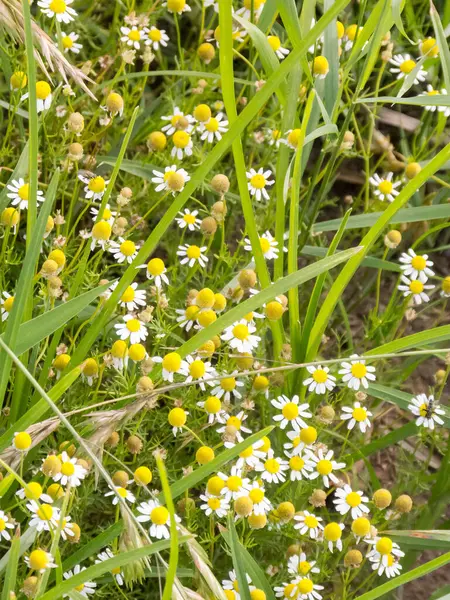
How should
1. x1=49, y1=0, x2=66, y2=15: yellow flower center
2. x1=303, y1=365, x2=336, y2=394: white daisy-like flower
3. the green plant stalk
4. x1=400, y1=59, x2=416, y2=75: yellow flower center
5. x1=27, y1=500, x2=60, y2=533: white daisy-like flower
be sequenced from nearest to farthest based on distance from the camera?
the green plant stalk < x1=27, y1=500, x2=60, y2=533: white daisy-like flower < x1=303, y1=365, x2=336, y2=394: white daisy-like flower < x1=49, y1=0, x2=66, y2=15: yellow flower center < x1=400, y1=59, x2=416, y2=75: yellow flower center

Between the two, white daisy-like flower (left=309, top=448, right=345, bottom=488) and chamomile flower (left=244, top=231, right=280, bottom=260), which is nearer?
white daisy-like flower (left=309, top=448, right=345, bottom=488)

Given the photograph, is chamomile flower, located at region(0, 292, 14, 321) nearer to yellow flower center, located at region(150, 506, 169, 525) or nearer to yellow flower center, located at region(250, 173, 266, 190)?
yellow flower center, located at region(150, 506, 169, 525)

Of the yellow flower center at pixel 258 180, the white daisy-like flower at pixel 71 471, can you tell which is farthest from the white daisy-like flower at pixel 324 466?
the yellow flower center at pixel 258 180

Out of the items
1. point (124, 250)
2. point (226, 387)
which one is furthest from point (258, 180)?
point (226, 387)

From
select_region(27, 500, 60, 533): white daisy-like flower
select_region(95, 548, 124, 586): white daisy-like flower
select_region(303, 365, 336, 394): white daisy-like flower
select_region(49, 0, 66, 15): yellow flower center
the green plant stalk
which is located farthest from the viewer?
select_region(49, 0, 66, 15): yellow flower center

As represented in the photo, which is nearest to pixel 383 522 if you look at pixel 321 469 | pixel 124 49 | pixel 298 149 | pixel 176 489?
pixel 321 469

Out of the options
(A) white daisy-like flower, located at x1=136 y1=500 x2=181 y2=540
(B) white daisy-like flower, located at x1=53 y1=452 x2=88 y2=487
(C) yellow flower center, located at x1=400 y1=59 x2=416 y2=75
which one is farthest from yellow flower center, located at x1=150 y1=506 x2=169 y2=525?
(C) yellow flower center, located at x1=400 y1=59 x2=416 y2=75
